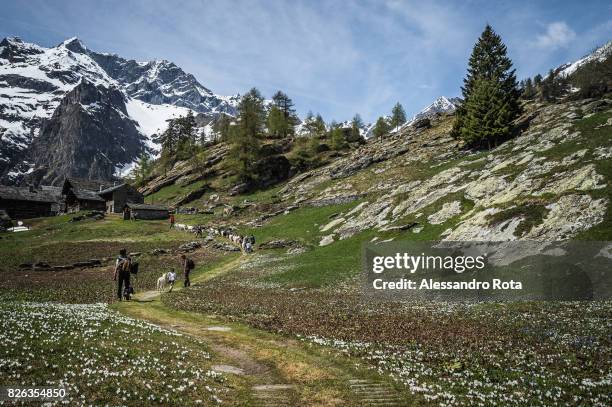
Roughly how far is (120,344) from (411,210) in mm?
47325

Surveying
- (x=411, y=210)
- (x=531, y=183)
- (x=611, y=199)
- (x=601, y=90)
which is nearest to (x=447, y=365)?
(x=611, y=199)

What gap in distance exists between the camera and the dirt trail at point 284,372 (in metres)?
12.4

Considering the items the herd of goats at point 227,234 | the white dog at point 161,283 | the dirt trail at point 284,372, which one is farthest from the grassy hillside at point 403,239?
the white dog at point 161,283

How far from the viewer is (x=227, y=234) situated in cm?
7762

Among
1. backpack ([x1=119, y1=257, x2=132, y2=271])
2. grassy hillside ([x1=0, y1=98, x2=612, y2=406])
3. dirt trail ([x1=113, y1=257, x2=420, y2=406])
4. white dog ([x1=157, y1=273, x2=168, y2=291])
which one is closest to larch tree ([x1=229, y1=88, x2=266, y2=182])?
grassy hillside ([x1=0, y1=98, x2=612, y2=406])

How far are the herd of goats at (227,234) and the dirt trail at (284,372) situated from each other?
40.8 metres

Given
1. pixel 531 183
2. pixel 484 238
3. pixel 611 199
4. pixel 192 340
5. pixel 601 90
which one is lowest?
pixel 192 340

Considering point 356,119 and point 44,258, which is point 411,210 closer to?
point 44,258

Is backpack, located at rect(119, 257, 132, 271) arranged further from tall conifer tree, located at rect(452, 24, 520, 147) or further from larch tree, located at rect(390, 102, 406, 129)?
larch tree, located at rect(390, 102, 406, 129)

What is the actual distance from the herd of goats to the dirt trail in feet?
134

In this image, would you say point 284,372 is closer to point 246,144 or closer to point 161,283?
point 161,283

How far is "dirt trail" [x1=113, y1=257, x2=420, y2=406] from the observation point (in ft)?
40.7

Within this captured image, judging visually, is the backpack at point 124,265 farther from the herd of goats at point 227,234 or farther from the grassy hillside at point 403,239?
the herd of goats at point 227,234

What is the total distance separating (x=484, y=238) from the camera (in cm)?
3975
